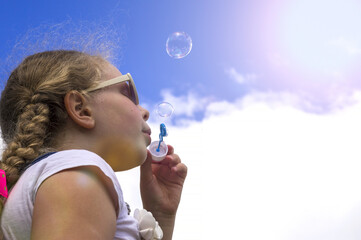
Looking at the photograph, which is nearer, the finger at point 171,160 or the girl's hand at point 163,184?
the girl's hand at point 163,184

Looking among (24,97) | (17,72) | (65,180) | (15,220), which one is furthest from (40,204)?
(17,72)

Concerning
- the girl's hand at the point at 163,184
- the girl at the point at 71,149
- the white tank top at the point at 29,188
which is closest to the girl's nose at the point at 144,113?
the girl at the point at 71,149

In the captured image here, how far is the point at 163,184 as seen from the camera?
8.84ft

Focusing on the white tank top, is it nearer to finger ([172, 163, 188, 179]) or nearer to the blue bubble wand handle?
finger ([172, 163, 188, 179])

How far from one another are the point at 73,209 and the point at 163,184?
1.54 meters

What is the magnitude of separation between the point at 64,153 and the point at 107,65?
93cm

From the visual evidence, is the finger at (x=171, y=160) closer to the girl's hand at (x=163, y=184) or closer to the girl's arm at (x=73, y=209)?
the girl's hand at (x=163, y=184)

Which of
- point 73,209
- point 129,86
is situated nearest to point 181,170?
point 129,86

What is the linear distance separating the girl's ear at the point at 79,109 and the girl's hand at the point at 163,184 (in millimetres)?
857

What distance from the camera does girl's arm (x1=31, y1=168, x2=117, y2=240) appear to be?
3.76ft

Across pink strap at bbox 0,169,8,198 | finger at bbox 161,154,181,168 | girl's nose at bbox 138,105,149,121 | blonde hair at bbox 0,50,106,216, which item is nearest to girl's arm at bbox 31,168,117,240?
pink strap at bbox 0,169,8,198

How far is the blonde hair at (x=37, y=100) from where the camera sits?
167cm

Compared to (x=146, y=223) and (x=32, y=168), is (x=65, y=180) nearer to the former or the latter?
(x=32, y=168)

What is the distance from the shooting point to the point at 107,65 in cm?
225
